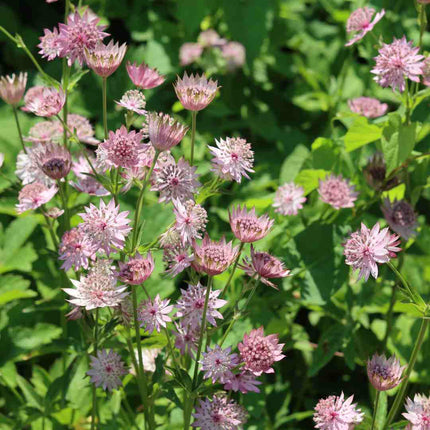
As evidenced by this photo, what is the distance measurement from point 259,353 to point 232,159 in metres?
0.35

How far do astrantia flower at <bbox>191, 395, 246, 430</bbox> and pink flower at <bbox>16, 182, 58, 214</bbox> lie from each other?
519mm

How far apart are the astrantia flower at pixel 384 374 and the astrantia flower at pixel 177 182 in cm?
46

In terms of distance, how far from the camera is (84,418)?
1740mm

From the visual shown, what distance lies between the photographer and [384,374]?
1166 millimetres

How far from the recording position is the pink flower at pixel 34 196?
1341mm

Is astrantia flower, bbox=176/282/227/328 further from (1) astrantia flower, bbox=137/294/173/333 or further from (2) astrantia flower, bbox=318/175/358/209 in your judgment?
(2) astrantia flower, bbox=318/175/358/209

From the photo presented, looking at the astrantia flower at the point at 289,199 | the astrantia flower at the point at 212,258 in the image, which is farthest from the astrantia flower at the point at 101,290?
the astrantia flower at the point at 289,199

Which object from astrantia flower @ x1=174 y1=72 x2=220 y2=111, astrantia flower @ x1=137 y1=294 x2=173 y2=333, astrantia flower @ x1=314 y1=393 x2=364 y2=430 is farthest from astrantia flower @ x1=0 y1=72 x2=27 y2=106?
astrantia flower @ x1=314 y1=393 x2=364 y2=430

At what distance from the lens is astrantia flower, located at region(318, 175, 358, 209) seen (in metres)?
1.67

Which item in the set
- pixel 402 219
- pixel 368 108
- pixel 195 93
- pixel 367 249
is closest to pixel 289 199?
pixel 402 219

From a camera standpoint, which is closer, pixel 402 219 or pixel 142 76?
pixel 142 76

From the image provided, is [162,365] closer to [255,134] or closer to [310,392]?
[310,392]

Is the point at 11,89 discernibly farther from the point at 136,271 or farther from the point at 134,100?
the point at 136,271

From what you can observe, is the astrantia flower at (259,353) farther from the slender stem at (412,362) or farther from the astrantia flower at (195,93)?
the astrantia flower at (195,93)
